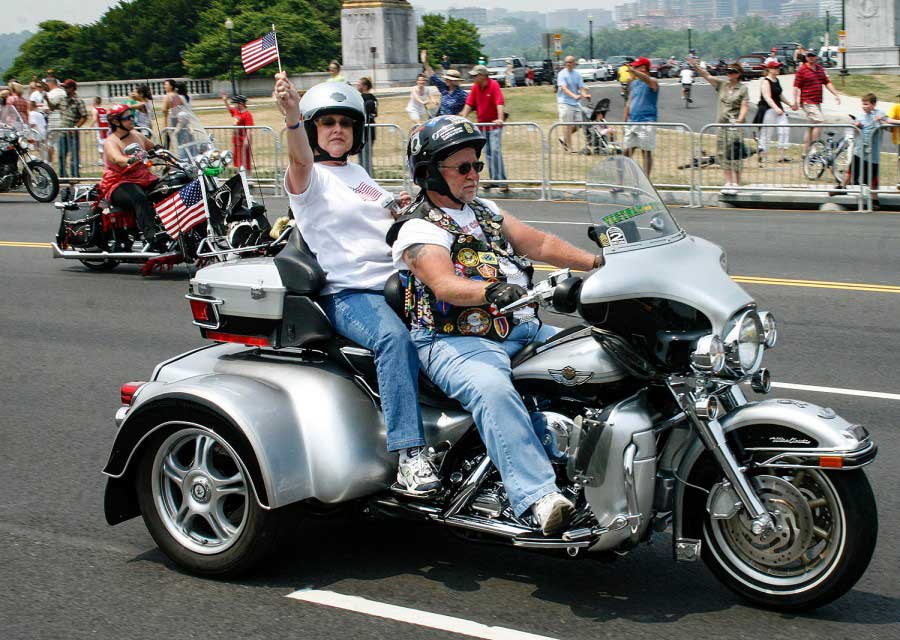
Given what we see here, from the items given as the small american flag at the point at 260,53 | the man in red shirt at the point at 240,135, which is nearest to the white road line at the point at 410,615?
the small american flag at the point at 260,53

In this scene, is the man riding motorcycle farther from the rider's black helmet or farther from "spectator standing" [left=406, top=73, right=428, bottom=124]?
"spectator standing" [left=406, top=73, right=428, bottom=124]

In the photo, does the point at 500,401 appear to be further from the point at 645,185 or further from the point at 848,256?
the point at 848,256

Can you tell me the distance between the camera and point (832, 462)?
158 inches

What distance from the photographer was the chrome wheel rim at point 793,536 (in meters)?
4.13

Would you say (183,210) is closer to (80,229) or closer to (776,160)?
(80,229)

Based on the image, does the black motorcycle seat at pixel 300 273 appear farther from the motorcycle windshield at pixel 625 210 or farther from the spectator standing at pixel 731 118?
the spectator standing at pixel 731 118

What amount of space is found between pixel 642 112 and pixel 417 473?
46.7 feet

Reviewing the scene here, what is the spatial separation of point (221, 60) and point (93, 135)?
82016mm

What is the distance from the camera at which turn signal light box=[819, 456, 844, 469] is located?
13.2 feet

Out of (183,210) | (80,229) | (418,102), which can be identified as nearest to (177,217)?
(183,210)

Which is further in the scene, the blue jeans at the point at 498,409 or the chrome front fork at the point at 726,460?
the blue jeans at the point at 498,409

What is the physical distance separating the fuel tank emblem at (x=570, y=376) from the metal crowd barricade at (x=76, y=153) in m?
19.1

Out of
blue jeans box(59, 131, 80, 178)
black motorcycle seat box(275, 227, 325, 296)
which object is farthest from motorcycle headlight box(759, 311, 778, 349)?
blue jeans box(59, 131, 80, 178)

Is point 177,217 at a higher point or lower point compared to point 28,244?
higher
